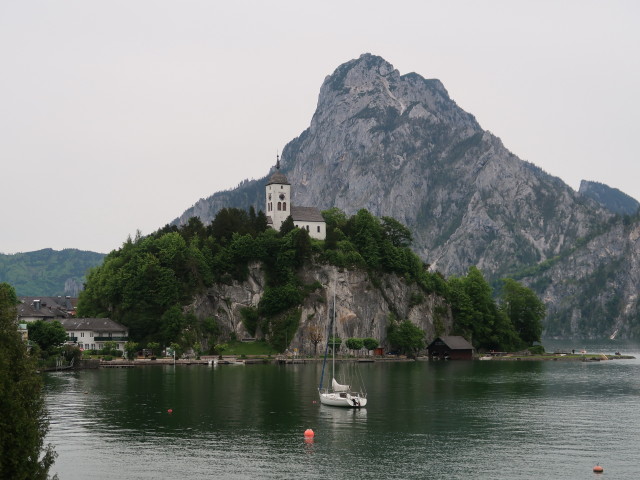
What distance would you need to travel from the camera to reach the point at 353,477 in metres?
61.1

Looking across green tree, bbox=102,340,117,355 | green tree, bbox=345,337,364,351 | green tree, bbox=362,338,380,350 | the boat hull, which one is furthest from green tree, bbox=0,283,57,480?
green tree, bbox=362,338,380,350

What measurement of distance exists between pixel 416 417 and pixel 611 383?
61.4 metres

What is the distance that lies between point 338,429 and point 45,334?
93311 mm

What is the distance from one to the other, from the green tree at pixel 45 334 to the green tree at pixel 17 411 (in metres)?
117

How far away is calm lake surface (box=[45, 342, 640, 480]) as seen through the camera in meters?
64.1

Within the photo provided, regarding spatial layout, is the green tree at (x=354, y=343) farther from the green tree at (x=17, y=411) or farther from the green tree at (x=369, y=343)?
the green tree at (x=17, y=411)

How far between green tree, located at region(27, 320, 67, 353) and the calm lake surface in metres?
23.0

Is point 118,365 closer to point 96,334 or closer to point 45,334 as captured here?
point 45,334

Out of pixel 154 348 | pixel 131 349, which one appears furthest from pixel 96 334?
pixel 154 348

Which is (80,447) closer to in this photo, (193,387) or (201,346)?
(193,387)

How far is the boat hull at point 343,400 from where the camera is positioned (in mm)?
96812

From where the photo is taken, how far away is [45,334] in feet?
516

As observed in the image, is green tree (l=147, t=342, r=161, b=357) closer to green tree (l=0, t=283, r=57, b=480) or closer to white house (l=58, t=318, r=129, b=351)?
white house (l=58, t=318, r=129, b=351)

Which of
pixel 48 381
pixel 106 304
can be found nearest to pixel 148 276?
pixel 106 304
